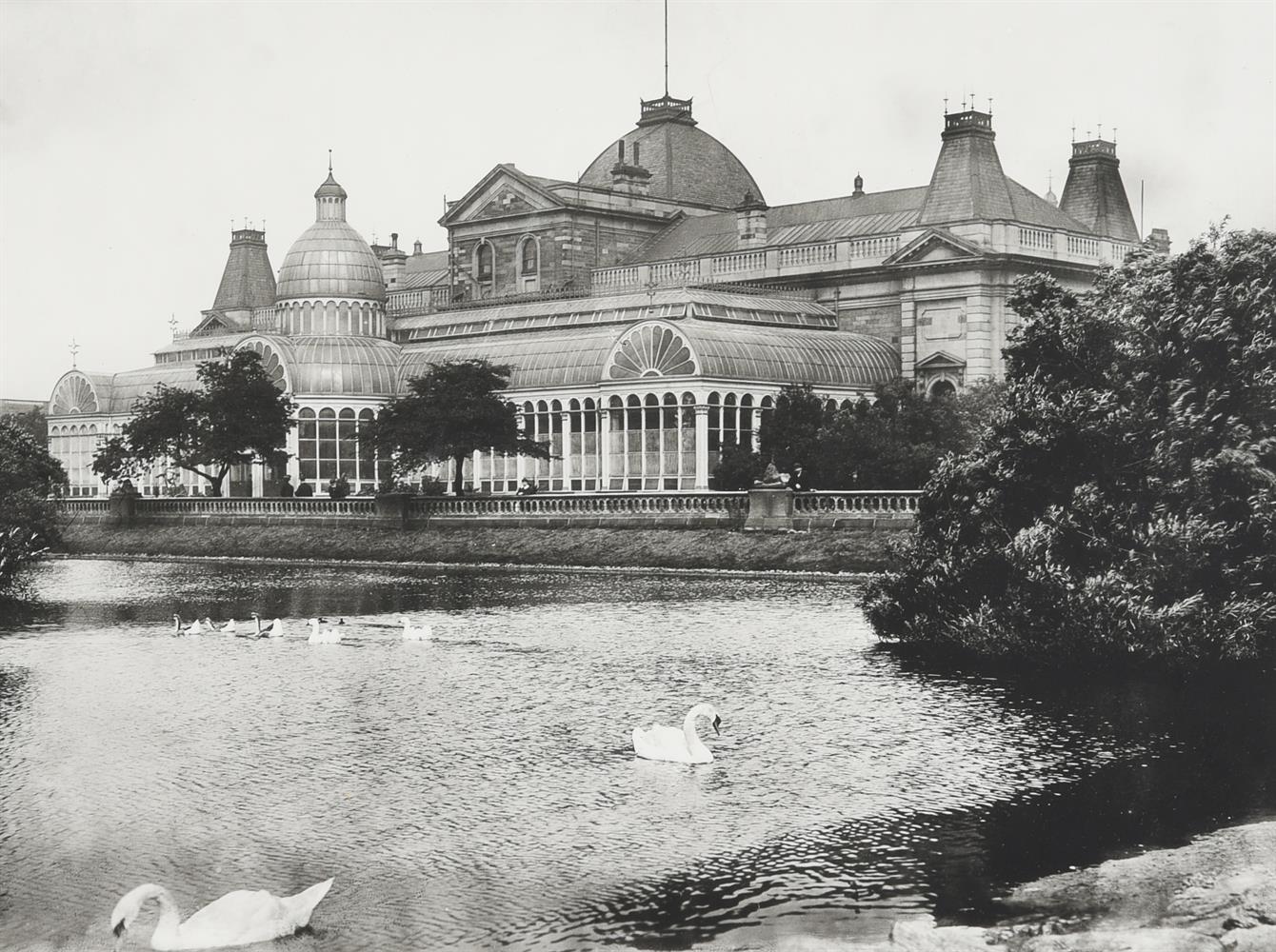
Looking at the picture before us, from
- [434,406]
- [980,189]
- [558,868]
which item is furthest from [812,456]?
[558,868]

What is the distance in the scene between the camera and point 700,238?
122 m

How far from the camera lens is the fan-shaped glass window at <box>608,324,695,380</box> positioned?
307 ft

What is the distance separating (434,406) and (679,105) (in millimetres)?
50694

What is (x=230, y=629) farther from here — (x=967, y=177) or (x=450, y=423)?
(x=967, y=177)

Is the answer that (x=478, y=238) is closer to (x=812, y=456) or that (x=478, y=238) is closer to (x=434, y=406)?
(x=434, y=406)

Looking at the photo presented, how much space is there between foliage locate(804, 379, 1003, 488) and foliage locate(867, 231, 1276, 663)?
31752 mm

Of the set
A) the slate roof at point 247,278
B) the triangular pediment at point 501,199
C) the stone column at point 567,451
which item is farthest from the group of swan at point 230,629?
the slate roof at point 247,278

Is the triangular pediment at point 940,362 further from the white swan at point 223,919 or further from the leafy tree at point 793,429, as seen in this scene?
the white swan at point 223,919

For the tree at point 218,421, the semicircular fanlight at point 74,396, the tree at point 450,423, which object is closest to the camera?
the tree at point 450,423

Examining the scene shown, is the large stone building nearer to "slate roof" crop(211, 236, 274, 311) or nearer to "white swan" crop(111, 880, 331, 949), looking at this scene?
"slate roof" crop(211, 236, 274, 311)

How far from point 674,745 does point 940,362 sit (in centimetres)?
7483

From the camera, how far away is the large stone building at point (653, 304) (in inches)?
3757

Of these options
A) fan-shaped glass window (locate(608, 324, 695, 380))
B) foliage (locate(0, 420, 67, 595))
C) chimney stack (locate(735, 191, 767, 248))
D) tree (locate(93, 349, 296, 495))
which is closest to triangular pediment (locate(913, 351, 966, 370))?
fan-shaped glass window (locate(608, 324, 695, 380))

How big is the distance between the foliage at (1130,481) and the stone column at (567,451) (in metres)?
57.0
